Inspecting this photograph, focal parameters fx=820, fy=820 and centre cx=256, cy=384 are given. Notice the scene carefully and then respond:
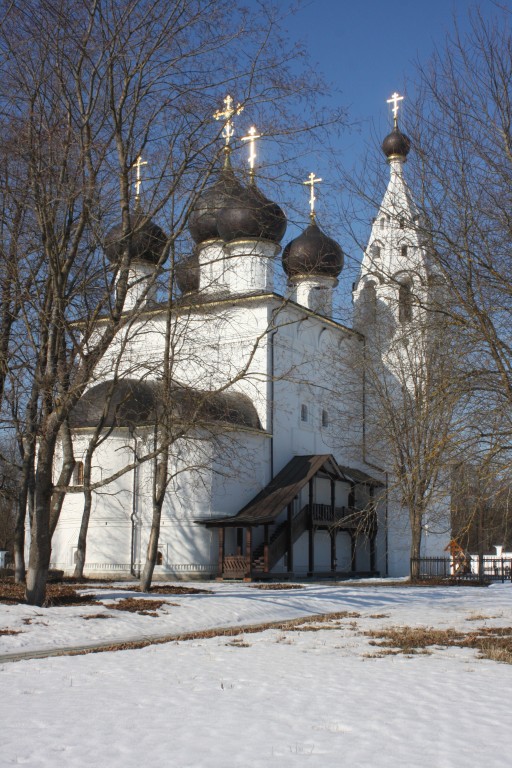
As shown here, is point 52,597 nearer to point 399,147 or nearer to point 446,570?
point 399,147

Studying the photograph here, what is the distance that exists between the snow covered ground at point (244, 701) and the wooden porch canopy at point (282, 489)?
1364cm

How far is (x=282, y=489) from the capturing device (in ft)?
88.0

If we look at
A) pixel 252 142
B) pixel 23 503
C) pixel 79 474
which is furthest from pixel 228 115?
pixel 79 474

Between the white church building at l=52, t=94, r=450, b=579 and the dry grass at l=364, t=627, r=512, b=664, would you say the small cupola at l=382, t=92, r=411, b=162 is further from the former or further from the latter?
the dry grass at l=364, t=627, r=512, b=664

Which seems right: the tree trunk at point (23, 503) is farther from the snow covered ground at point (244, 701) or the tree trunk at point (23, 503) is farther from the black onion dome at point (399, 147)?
the black onion dome at point (399, 147)

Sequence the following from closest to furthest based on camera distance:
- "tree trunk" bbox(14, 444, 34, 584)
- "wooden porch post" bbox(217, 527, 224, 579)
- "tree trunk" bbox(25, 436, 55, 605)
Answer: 1. "tree trunk" bbox(25, 436, 55, 605)
2. "tree trunk" bbox(14, 444, 34, 584)
3. "wooden porch post" bbox(217, 527, 224, 579)

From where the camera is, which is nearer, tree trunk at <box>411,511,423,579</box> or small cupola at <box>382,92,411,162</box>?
small cupola at <box>382,92,411,162</box>

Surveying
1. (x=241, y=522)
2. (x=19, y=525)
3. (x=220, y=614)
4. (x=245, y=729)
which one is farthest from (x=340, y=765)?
(x=241, y=522)

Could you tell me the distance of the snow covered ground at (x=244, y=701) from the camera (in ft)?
15.5

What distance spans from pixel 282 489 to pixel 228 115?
16.6 m

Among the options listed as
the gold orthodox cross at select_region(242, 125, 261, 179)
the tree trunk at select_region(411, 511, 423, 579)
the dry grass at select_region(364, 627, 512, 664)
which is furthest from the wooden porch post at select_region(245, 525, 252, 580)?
the gold orthodox cross at select_region(242, 125, 261, 179)

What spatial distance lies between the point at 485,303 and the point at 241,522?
52.6 feet

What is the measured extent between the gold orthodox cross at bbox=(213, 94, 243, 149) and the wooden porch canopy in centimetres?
1498

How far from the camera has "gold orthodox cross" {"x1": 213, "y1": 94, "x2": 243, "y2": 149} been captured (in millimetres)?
11620
